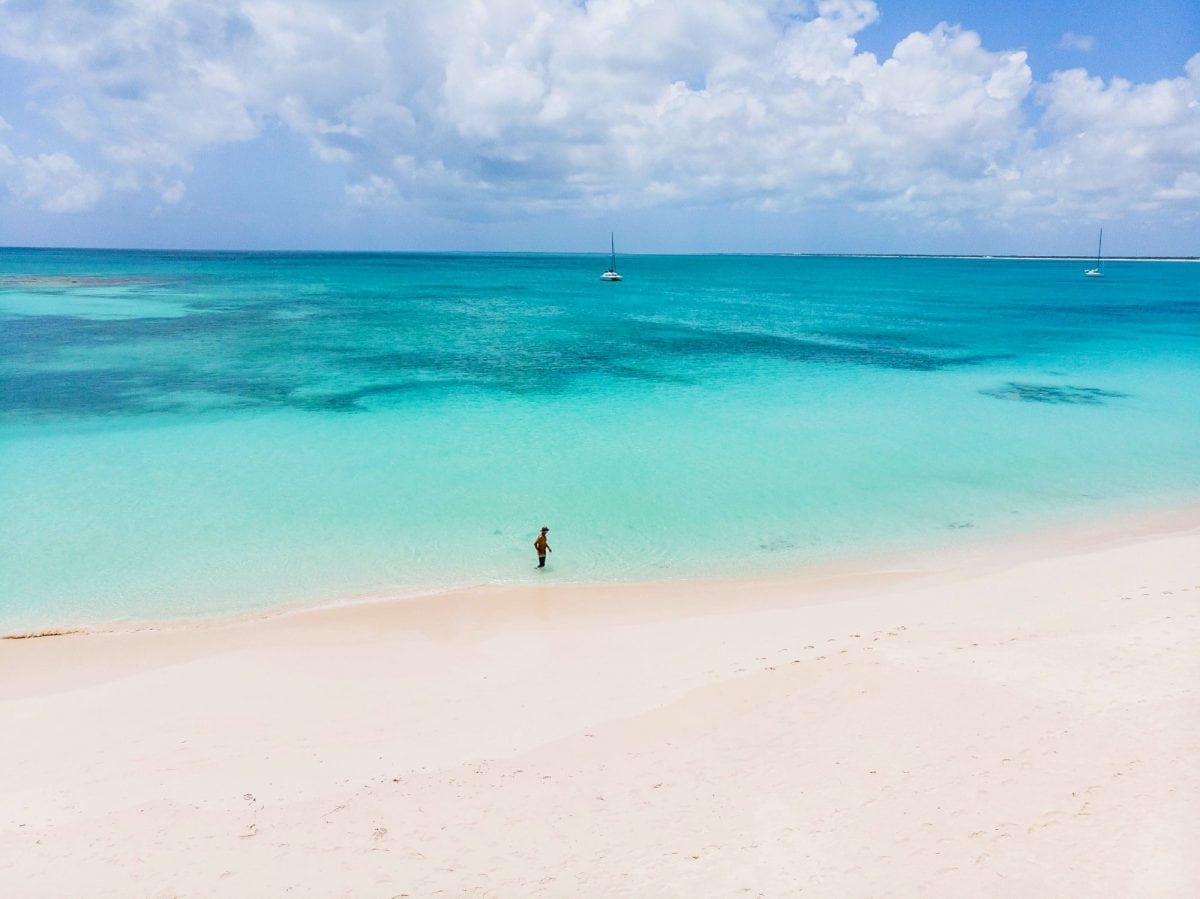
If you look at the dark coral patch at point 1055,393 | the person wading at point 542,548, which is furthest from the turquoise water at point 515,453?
the person wading at point 542,548

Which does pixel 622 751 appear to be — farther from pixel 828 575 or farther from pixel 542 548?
pixel 828 575

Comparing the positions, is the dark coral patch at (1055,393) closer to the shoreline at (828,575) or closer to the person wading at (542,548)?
the shoreline at (828,575)

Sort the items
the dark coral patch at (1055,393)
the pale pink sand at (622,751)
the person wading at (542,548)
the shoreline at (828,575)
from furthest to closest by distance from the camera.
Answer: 1. the dark coral patch at (1055,393)
2. the person wading at (542,548)
3. the shoreline at (828,575)
4. the pale pink sand at (622,751)

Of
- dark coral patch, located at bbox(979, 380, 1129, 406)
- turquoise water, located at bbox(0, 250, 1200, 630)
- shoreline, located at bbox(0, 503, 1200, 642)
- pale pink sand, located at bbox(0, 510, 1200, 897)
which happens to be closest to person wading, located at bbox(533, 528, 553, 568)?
turquoise water, located at bbox(0, 250, 1200, 630)

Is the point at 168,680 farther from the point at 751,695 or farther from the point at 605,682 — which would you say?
the point at 751,695

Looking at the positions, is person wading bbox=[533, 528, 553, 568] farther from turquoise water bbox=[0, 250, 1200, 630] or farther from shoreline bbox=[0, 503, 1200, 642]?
shoreline bbox=[0, 503, 1200, 642]

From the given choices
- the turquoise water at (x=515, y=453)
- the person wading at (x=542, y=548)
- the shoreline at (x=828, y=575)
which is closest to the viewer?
the shoreline at (x=828, y=575)
